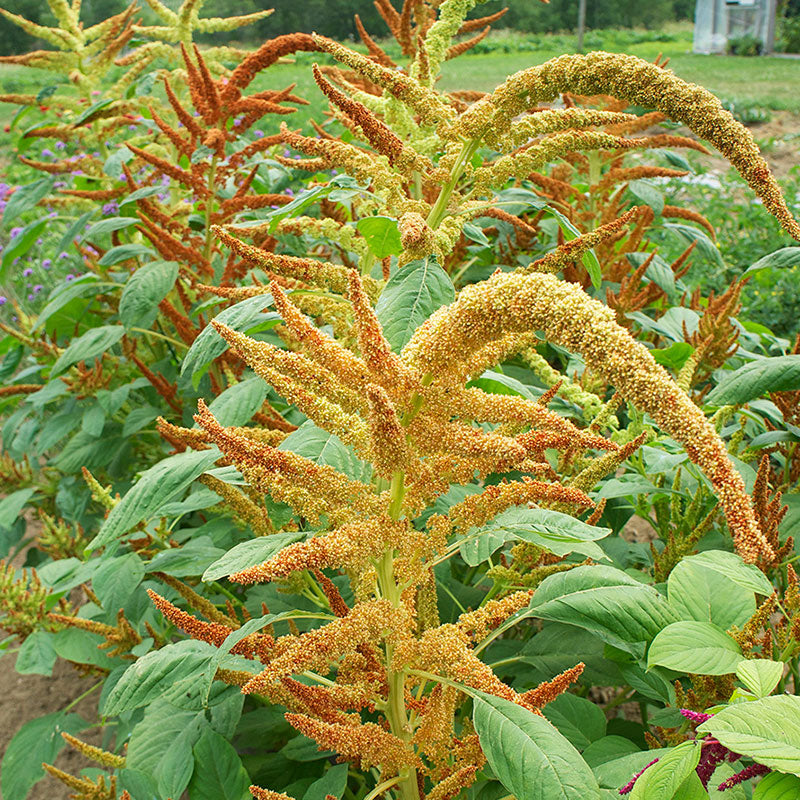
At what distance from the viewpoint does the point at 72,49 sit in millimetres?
2609

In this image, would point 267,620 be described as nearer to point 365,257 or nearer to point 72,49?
point 365,257

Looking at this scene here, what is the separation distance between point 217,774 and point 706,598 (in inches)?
33.4

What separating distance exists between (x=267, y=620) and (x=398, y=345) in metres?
0.41

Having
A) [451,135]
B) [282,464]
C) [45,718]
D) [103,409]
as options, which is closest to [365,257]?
[451,135]

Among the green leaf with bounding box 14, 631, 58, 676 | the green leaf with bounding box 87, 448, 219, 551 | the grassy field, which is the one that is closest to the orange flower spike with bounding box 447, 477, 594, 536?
the green leaf with bounding box 87, 448, 219, 551

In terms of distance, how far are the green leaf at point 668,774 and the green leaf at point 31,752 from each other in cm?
151

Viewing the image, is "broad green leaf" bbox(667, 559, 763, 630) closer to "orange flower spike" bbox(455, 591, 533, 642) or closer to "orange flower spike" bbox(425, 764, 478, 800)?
"orange flower spike" bbox(455, 591, 533, 642)

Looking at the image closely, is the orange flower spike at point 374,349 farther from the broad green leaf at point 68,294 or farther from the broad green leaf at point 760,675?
the broad green leaf at point 68,294

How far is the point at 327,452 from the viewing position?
110 cm

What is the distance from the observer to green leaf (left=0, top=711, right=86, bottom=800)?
67.8 inches

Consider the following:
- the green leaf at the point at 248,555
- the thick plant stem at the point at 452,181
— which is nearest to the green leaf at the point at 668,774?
the green leaf at the point at 248,555

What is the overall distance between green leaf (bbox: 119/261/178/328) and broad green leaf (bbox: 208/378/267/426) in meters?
0.52

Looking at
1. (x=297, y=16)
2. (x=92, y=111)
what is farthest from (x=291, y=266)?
(x=297, y=16)

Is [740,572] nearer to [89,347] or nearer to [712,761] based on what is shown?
[712,761]
